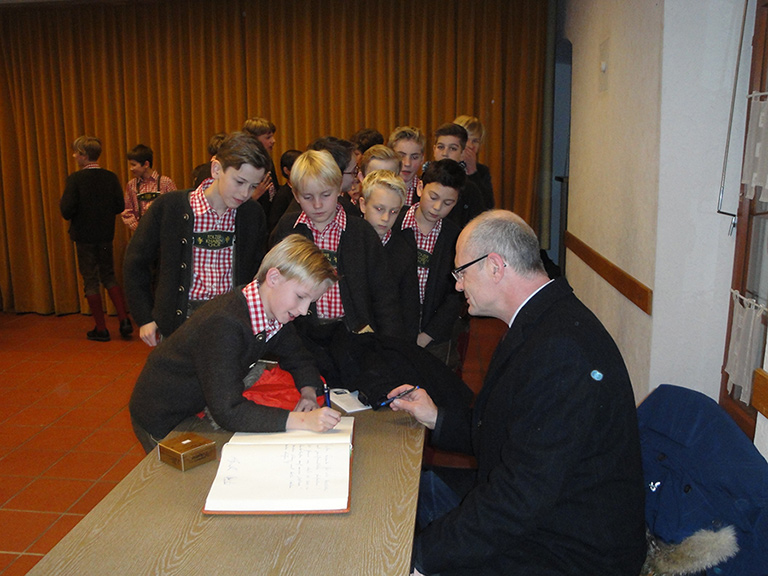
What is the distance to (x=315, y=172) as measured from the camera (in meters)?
2.62

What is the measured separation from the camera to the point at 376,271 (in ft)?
8.89

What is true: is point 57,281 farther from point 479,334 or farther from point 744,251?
point 744,251

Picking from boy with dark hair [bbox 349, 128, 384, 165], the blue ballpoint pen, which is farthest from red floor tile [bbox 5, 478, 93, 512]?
boy with dark hair [bbox 349, 128, 384, 165]

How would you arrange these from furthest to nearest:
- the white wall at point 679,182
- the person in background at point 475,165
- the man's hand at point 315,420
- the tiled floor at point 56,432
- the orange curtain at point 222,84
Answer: the orange curtain at point 222,84 < the person in background at point 475,165 < the tiled floor at point 56,432 < the white wall at point 679,182 < the man's hand at point 315,420

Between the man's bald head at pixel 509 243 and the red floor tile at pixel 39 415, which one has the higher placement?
the man's bald head at pixel 509 243

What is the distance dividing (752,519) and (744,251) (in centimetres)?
149

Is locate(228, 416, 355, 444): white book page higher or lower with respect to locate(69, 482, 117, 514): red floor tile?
higher

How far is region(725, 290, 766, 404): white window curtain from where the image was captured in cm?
233

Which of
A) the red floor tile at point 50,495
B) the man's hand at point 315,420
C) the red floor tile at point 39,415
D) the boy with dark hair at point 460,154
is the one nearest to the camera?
the man's hand at point 315,420

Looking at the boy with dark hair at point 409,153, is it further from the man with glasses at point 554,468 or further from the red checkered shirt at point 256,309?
the man with glasses at point 554,468

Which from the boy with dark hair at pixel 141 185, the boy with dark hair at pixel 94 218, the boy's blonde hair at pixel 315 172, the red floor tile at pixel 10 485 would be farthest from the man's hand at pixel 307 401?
the boy with dark hair at pixel 94 218

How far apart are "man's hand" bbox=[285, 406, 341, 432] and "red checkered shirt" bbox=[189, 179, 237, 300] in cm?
115

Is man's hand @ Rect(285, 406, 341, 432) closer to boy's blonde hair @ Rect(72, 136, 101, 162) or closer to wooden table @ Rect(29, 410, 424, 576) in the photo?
wooden table @ Rect(29, 410, 424, 576)

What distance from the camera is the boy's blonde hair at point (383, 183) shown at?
9.41ft
